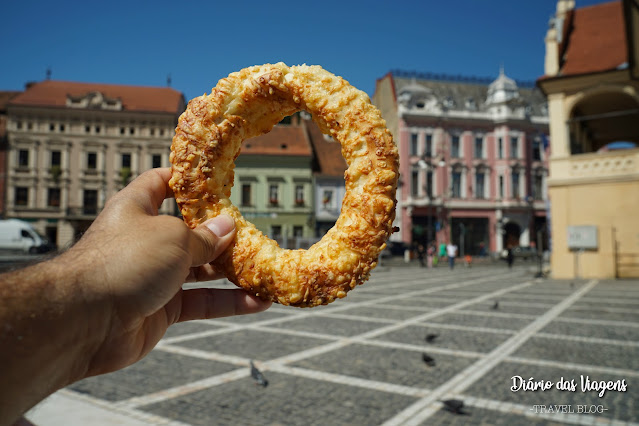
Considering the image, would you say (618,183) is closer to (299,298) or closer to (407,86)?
(299,298)

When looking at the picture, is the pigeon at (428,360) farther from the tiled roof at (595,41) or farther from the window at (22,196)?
the window at (22,196)

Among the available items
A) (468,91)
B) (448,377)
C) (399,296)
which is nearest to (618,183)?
(399,296)

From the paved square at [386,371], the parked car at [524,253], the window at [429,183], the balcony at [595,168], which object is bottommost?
the paved square at [386,371]

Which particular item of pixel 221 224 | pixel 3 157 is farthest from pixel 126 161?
pixel 221 224

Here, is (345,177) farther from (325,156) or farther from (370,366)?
(325,156)

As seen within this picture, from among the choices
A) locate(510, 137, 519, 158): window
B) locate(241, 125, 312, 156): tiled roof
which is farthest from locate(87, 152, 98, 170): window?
locate(510, 137, 519, 158): window

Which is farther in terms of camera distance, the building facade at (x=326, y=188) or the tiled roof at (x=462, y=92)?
the tiled roof at (x=462, y=92)

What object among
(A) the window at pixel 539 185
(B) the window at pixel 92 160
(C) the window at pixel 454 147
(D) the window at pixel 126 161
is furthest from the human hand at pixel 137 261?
(A) the window at pixel 539 185
